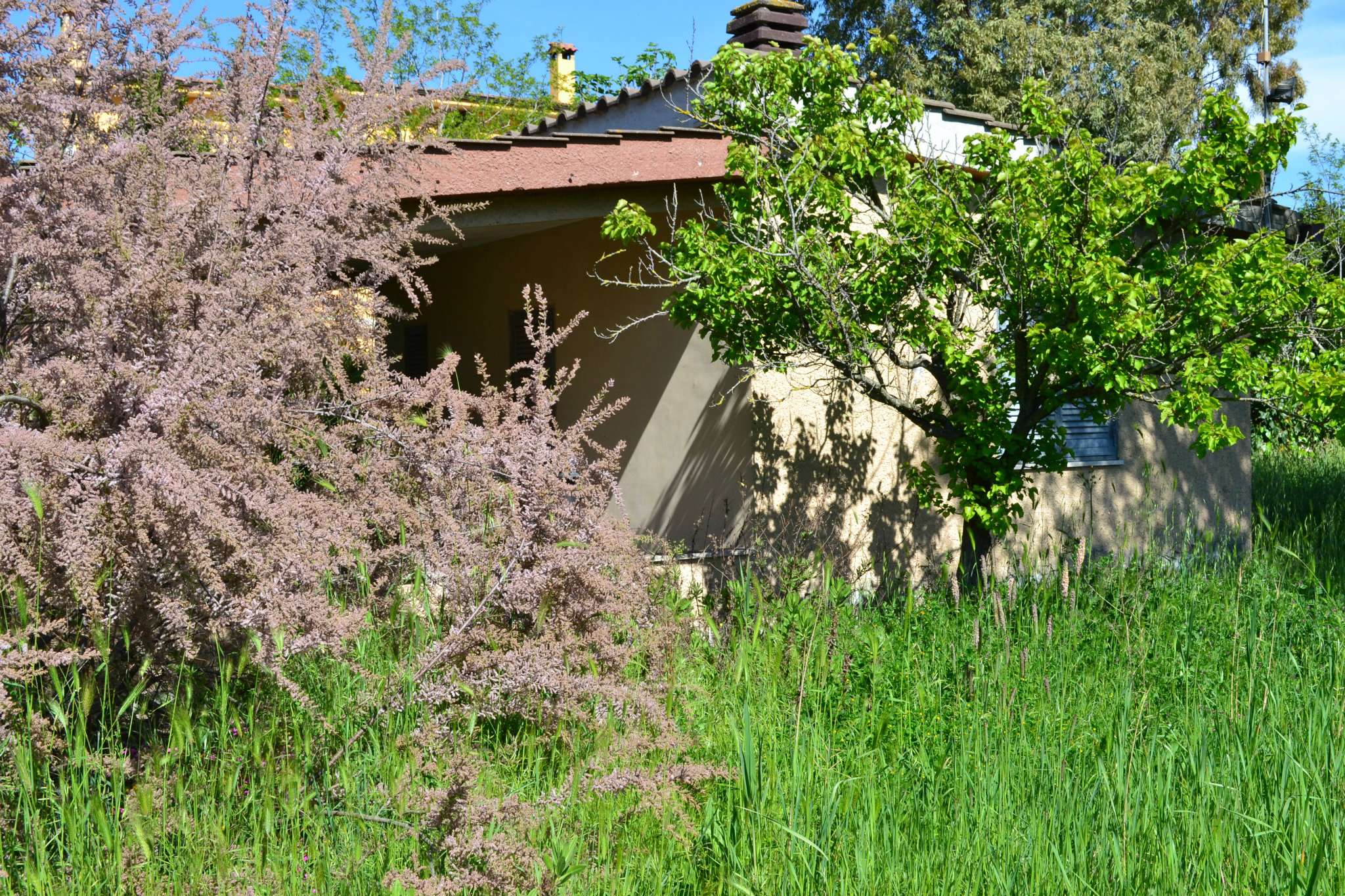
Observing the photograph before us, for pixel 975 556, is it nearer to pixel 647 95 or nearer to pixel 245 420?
pixel 647 95

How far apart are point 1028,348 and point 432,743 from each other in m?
4.97

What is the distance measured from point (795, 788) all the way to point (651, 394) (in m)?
6.03

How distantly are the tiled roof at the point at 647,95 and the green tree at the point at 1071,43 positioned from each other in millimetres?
14349

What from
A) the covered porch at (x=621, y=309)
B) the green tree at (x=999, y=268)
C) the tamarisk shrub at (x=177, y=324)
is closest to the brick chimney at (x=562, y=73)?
the covered porch at (x=621, y=309)

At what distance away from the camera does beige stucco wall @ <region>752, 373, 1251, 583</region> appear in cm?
826

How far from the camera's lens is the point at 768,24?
872 centimetres

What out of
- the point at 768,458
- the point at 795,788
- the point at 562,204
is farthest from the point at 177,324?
→ the point at 768,458

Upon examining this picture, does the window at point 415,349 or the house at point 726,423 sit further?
the window at point 415,349

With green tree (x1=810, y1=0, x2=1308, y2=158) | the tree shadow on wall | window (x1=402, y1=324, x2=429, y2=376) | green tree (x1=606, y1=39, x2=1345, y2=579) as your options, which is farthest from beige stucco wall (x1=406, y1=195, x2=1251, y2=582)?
green tree (x1=810, y1=0, x2=1308, y2=158)

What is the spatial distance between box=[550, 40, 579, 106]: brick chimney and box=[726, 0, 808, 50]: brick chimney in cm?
1535

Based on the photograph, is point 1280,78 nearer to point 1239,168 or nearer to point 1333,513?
point 1333,513

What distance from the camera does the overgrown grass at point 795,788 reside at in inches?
125

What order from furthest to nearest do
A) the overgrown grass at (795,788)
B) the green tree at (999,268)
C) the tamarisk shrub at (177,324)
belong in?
the green tree at (999,268), the tamarisk shrub at (177,324), the overgrown grass at (795,788)

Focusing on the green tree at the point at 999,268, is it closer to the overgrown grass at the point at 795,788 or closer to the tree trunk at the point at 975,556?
the tree trunk at the point at 975,556
